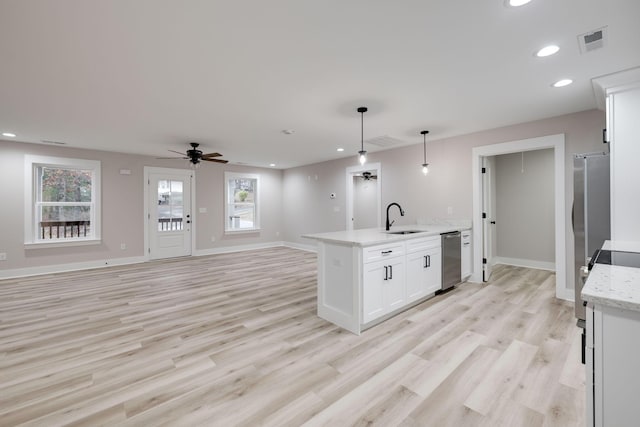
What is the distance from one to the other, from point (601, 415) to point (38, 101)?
5179mm

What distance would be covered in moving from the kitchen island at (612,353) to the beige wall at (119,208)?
24.4 feet

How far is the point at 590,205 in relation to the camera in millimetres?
2889

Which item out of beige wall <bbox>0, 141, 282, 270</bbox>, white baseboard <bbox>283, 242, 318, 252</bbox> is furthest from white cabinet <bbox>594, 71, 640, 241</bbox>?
beige wall <bbox>0, 141, 282, 270</bbox>

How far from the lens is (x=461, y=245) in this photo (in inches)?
173

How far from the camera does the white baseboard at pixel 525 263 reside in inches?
210

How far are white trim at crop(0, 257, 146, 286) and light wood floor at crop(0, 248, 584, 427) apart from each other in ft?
5.08

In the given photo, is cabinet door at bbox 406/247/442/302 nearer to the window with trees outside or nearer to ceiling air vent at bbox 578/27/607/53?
ceiling air vent at bbox 578/27/607/53

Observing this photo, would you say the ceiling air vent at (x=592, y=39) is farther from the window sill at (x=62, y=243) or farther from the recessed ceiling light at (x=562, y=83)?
the window sill at (x=62, y=243)

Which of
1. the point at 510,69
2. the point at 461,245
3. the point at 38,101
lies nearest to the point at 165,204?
the point at 38,101

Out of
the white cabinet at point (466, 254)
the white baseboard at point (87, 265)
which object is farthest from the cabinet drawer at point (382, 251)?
the white baseboard at point (87, 265)

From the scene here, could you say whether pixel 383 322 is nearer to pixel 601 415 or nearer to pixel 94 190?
pixel 601 415

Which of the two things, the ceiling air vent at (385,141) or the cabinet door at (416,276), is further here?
the ceiling air vent at (385,141)

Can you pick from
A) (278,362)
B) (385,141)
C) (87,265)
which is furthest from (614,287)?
(87,265)

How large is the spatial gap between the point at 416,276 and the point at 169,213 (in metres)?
6.02
